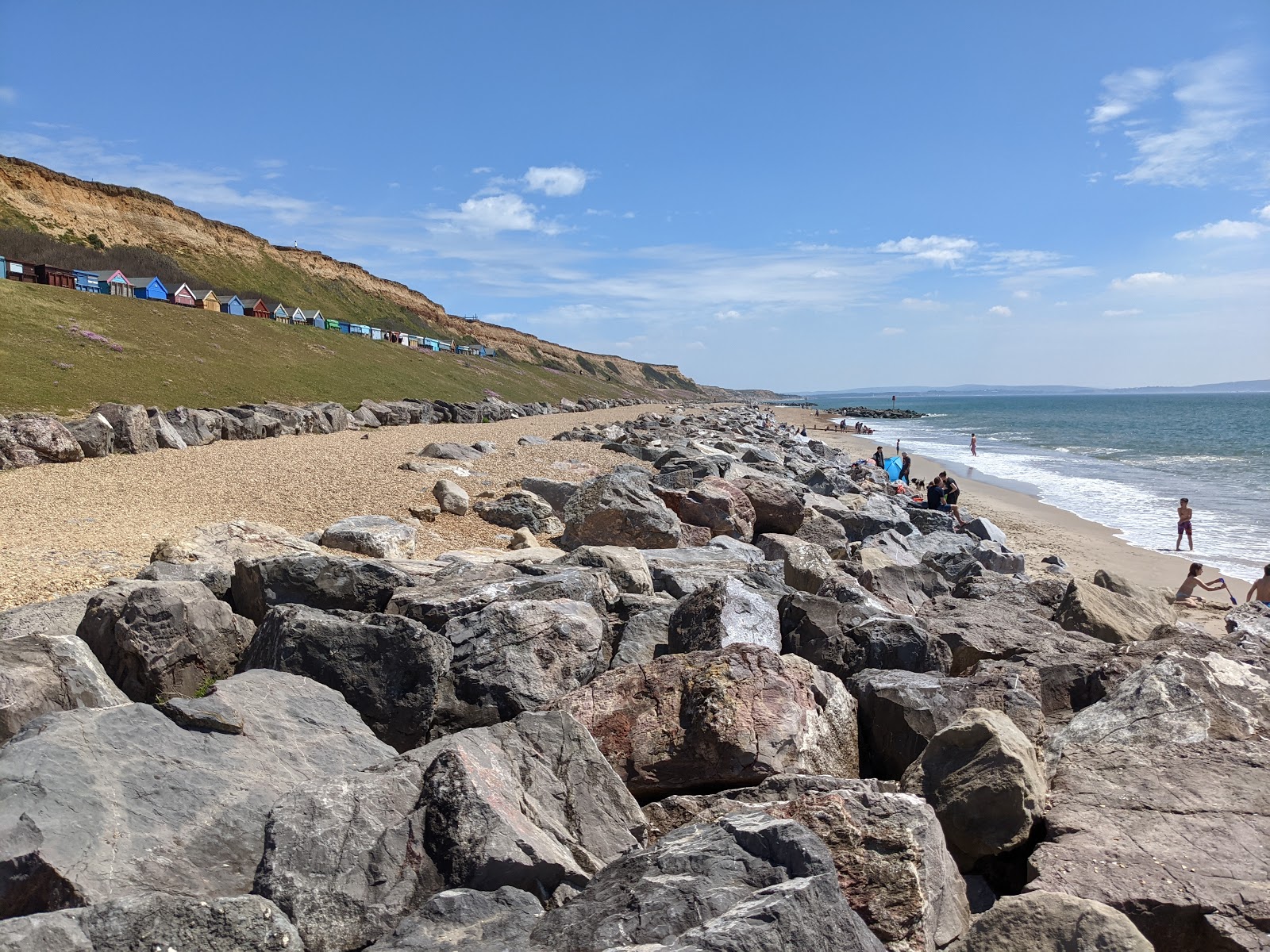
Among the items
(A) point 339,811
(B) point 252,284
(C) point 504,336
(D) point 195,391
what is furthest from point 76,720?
(C) point 504,336

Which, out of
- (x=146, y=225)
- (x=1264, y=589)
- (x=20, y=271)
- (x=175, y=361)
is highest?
(x=146, y=225)

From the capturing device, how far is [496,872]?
3523mm

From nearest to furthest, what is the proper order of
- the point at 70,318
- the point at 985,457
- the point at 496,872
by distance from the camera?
the point at 496,872 → the point at 70,318 → the point at 985,457

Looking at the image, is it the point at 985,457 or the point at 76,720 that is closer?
the point at 76,720

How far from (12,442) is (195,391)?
17.4 m

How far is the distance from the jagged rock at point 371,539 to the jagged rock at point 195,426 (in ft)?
47.4

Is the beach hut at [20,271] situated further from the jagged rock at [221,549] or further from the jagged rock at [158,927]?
the jagged rock at [158,927]

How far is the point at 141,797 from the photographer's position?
3754 millimetres

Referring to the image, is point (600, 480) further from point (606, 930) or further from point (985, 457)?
point (985, 457)

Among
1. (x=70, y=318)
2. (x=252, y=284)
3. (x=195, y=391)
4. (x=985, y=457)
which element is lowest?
(x=985, y=457)

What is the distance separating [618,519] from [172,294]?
61.6 metres

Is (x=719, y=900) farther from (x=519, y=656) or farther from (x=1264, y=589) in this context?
(x=1264, y=589)

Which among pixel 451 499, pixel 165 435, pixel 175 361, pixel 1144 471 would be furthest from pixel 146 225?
pixel 1144 471

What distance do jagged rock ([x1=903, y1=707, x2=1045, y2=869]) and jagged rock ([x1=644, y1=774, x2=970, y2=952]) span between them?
347 mm
